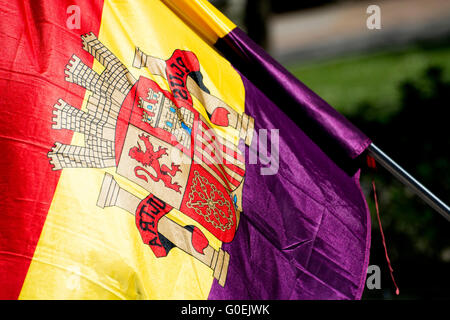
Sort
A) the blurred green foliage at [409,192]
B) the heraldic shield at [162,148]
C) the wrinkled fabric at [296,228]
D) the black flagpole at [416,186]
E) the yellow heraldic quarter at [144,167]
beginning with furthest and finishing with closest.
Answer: the blurred green foliage at [409,192] → the black flagpole at [416,186] → the wrinkled fabric at [296,228] → the heraldic shield at [162,148] → the yellow heraldic quarter at [144,167]

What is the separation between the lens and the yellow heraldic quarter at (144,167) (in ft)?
8.86

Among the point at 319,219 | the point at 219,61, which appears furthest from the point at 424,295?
the point at 219,61

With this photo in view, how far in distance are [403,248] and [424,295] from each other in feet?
1.96

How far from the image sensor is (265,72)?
346cm

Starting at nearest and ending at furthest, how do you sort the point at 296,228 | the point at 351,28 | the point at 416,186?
1. the point at 296,228
2. the point at 416,186
3. the point at 351,28

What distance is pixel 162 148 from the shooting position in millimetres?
3062

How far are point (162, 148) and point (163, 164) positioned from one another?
0.08 metres

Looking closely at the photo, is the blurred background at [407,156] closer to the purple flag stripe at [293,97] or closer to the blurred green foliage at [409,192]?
the blurred green foliage at [409,192]

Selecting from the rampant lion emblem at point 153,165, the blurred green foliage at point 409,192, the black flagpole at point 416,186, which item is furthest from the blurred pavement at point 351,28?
the rampant lion emblem at point 153,165

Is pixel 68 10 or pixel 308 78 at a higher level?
pixel 308 78

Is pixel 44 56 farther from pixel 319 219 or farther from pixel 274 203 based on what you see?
pixel 319 219

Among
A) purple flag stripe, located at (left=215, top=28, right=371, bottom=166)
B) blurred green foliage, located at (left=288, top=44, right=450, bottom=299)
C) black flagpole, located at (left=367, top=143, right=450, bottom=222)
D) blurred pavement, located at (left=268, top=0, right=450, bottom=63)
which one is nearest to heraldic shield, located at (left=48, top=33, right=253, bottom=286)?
purple flag stripe, located at (left=215, top=28, right=371, bottom=166)

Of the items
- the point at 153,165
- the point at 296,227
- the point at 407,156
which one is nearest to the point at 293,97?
the point at 296,227

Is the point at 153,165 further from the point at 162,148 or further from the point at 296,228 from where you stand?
the point at 296,228
